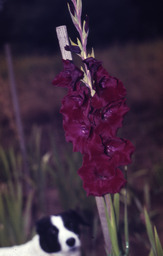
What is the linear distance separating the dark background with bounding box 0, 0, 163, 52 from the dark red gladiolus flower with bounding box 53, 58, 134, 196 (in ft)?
25.8

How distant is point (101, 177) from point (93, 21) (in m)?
9.82

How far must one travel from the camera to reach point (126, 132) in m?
4.31

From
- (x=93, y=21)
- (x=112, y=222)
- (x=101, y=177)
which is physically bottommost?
(x=93, y=21)

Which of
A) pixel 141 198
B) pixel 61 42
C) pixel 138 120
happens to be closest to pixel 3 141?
pixel 138 120

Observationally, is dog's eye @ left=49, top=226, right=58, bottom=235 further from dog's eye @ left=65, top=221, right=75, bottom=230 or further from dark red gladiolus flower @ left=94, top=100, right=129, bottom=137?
dark red gladiolus flower @ left=94, top=100, right=129, bottom=137

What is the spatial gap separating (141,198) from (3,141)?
8.48 ft

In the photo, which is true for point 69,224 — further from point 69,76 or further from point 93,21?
point 93,21

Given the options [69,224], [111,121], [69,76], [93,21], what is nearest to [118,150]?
[111,121]

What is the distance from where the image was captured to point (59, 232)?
4.58 feet

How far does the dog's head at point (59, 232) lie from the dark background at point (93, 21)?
7.56 m

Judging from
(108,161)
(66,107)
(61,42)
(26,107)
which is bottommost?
(26,107)

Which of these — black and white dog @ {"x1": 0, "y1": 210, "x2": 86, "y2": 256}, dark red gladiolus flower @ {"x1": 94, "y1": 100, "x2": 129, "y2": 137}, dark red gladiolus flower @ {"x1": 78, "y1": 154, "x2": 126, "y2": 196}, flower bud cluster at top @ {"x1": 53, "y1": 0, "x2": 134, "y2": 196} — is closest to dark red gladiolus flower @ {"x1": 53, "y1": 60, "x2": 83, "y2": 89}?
flower bud cluster at top @ {"x1": 53, "y1": 0, "x2": 134, "y2": 196}

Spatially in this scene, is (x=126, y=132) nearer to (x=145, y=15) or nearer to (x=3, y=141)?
(x=3, y=141)

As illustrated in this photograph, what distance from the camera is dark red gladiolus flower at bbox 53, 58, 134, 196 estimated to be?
33.0 inches
